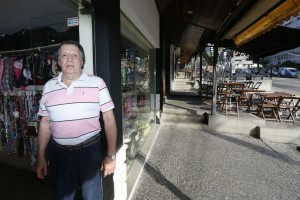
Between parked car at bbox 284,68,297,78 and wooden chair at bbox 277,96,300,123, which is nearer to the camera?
wooden chair at bbox 277,96,300,123

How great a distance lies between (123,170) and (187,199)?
3.39 ft

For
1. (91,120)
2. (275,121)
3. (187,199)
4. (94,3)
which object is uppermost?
(94,3)

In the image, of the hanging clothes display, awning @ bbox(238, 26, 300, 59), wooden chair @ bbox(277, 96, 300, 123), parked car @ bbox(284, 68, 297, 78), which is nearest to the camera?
the hanging clothes display

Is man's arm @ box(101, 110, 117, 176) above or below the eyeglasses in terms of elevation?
below

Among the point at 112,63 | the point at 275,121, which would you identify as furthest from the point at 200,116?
the point at 112,63

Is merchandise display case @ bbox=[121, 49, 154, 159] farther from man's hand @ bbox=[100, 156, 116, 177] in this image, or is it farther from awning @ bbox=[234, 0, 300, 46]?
awning @ bbox=[234, 0, 300, 46]

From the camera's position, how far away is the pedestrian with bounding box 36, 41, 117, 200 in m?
1.67

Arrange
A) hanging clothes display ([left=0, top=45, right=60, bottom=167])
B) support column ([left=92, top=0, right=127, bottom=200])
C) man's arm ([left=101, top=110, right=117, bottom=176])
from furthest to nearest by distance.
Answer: hanging clothes display ([left=0, top=45, right=60, bottom=167]) < support column ([left=92, top=0, right=127, bottom=200]) < man's arm ([left=101, top=110, right=117, bottom=176])

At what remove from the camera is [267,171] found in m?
3.87

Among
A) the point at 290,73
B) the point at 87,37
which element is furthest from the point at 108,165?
the point at 290,73

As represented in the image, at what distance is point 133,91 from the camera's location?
13.9 feet

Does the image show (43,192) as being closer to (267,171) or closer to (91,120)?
(91,120)

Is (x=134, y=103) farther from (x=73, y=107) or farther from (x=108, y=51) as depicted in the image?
(x=73, y=107)

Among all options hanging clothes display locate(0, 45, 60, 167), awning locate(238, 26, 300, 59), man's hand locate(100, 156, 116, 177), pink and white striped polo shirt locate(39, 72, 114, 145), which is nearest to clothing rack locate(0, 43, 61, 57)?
hanging clothes display locate(0, 45, 60, 167)
